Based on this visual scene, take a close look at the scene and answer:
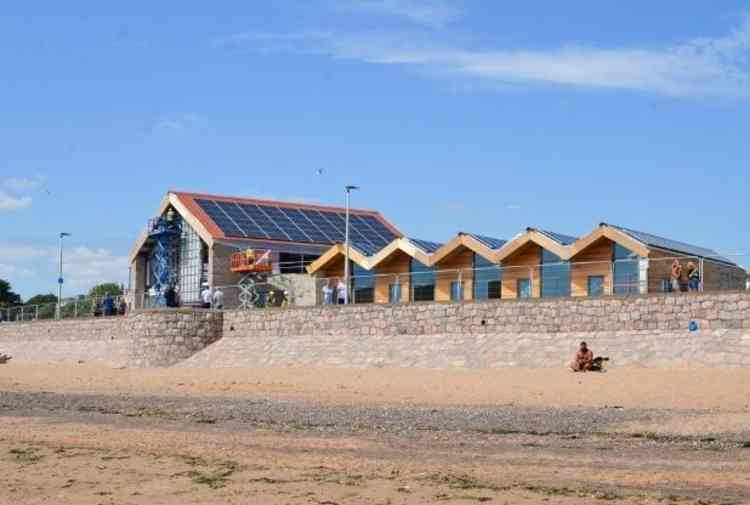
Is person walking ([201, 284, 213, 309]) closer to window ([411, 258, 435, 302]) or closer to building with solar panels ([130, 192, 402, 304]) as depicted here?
building with solar panels ([130, 192, 402, 304])

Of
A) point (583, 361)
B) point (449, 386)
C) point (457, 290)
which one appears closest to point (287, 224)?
point (457, 290)

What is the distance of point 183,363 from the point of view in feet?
122

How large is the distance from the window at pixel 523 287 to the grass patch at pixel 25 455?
65.1 feet

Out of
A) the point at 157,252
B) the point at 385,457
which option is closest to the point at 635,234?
the point at 385,457

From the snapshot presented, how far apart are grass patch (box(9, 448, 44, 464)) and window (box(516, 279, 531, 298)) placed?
1986 centimetres

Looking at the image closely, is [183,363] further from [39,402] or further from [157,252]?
[157,252]

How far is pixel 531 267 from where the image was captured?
33375 mm

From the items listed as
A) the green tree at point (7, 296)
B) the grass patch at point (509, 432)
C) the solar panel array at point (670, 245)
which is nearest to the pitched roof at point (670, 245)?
the solar panel array at point (670, 245)

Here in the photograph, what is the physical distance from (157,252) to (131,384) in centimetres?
2117

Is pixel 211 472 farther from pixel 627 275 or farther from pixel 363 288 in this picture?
pixel 363 288

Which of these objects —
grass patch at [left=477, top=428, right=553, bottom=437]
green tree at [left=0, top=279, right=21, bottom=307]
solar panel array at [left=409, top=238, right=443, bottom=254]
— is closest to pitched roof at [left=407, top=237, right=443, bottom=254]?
solar panel array at [left=409, top=238, right=443, bottom=254]

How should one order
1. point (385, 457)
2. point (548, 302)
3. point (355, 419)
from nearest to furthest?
point (385, 457) < point (355, 419) < point (548, 302)

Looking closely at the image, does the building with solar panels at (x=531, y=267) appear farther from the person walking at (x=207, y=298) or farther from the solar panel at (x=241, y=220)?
the solar panel at (x=241, y=220)

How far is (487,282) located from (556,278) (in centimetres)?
260
